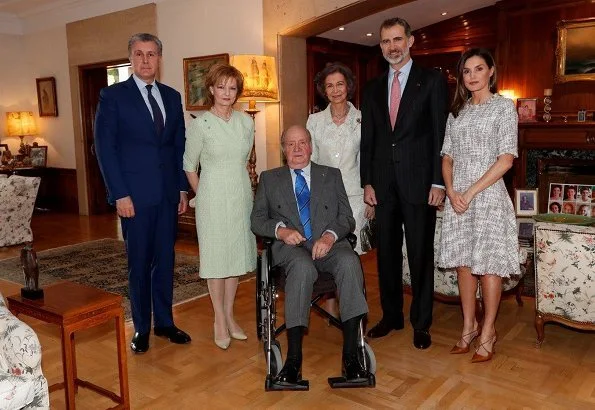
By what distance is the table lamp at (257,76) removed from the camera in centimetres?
505

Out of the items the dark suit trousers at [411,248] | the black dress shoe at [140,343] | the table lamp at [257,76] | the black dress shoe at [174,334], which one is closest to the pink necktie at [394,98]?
the dark suit trousers at [411,248]

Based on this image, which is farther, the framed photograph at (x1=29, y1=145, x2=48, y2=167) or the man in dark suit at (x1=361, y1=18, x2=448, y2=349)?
the framed photograph at (x1=29, y1=145, x2=48, y2=167)

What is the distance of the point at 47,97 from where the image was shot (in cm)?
839

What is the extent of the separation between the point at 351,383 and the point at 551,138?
4.77 metres

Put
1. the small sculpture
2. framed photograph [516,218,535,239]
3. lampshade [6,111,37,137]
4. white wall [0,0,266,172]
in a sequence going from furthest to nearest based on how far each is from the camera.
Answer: lampshade [6,111,37,137] → white wall [0,0,266,172] → framed photograph [516,218,535,239] → the small sculpture

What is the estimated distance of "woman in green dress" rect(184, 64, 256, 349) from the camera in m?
2.93

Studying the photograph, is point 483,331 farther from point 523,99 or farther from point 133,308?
point 523,99

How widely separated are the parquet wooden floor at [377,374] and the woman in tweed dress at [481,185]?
0.82 ft

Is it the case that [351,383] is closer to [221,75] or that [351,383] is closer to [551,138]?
[221,75]

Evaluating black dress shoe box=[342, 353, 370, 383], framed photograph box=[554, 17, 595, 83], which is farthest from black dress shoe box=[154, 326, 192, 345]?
framed photograph box=[554, 17, 595, 83]

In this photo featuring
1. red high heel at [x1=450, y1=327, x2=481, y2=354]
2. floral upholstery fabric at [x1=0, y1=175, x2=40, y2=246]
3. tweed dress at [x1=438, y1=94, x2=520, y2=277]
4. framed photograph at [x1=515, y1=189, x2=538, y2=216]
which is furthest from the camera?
floral upholstery fabric at [x1=0, y1=175, x2=40, y2=246]

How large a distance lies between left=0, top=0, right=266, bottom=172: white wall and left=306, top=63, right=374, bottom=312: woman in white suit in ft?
8.89

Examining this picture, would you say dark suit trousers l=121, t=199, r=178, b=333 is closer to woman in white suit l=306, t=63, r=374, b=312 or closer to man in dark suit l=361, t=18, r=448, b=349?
woman in white suit l=306, t=63, r=374, b=312

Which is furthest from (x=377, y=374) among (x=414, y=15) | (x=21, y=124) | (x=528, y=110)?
(x=21, y=124)
